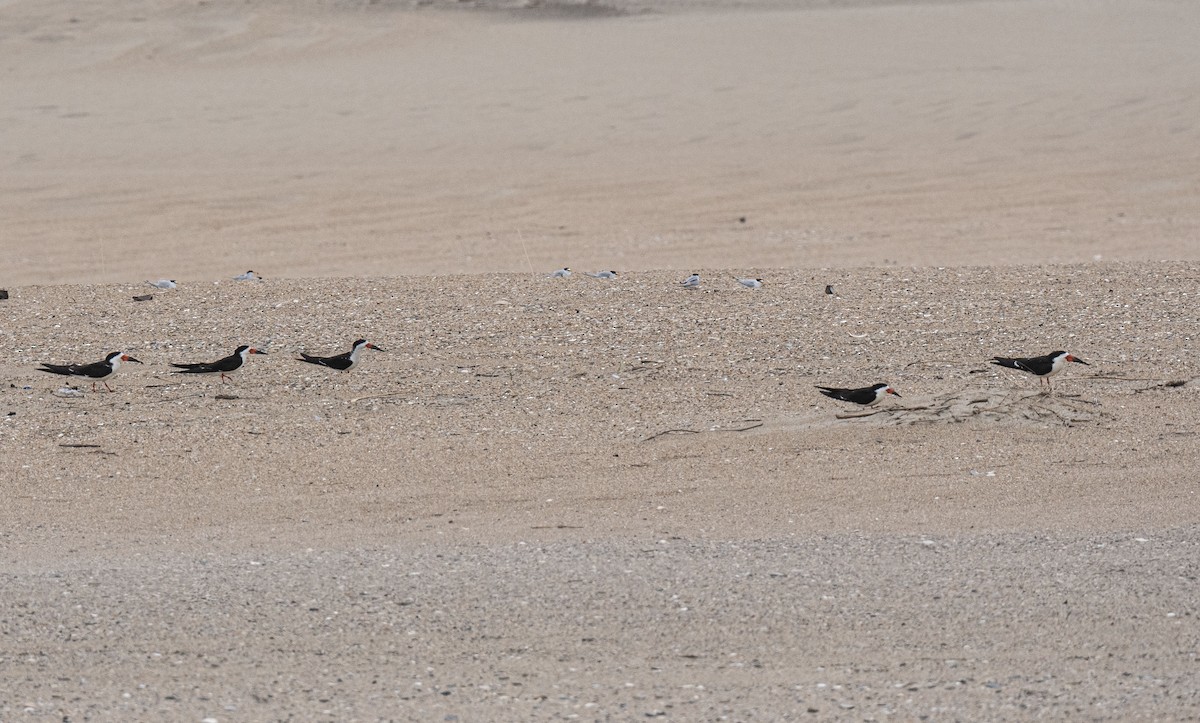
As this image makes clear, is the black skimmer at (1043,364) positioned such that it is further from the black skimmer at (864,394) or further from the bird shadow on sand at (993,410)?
the black skimmer at (864,394)

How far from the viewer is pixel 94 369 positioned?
8.79 meters

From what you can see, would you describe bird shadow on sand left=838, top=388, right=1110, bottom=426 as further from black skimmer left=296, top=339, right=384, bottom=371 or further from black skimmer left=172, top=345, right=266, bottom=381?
black skimmer left=172, top=345, right=266, bottom=381

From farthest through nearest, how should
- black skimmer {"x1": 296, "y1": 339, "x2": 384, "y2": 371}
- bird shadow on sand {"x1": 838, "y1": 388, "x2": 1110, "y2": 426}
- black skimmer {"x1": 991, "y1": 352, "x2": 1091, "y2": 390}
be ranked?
black skimmer {"x1": 296, "y1": 339, "x2": 384, "y2": 371}
black skimmer {"x1": 991, "y1": 352, "x2": 1091, "y2": 390}
bird shadow on sand {"x1": 838, "y1": 388, "x2": 1110, "y2": 426}

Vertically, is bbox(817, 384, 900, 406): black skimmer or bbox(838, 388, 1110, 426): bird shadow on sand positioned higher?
Answer: bbox(817, 384, 900, 406): black skimmer

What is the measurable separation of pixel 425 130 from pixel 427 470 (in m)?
17.0

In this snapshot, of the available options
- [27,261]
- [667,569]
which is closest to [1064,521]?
[667,569]

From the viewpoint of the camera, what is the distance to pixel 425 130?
24000mm

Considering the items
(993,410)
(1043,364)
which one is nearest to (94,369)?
(993,410)

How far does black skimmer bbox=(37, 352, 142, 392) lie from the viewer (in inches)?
346

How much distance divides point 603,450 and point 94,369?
310cm

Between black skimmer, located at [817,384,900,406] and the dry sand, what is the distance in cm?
11

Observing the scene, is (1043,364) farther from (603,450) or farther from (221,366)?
(221,366)

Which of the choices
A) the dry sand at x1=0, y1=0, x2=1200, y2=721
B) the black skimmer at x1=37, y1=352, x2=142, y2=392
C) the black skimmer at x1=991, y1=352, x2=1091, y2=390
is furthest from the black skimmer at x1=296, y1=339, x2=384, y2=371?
the black skimmer at x1=991, y1=352, x2=1091, y2=390

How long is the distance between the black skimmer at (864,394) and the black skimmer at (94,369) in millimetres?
4149
